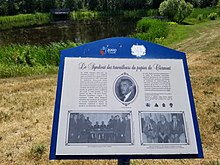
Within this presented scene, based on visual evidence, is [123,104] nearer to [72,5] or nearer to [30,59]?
[30,59]

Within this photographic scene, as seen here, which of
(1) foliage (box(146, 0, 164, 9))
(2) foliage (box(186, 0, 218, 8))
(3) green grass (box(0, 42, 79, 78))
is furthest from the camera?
(1) foliage (box(146, 0, 164, 9))

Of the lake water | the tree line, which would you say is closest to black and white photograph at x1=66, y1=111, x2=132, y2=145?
the lake water

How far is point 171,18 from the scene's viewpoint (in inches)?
1674

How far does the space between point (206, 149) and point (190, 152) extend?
9.84 feet

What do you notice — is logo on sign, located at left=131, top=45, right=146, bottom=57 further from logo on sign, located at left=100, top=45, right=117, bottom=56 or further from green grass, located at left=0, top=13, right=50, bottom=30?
green grass, located at left=0, top=13, right=50, bottom=30

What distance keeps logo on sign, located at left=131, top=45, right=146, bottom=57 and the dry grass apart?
2591 millimetres

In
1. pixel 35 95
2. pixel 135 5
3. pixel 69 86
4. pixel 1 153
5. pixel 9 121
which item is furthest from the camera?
pixel 135 5

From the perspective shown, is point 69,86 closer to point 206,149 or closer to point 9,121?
point 206,149

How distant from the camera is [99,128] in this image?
3.85 meters

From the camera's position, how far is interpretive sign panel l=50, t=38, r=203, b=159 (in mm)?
3803

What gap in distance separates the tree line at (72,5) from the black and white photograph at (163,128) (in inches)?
2443

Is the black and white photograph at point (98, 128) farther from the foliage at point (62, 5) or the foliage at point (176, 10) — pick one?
the foliage at point (62, 5)

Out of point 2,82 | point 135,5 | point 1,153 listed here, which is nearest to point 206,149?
point 1,153

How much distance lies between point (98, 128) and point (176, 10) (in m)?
39.5
